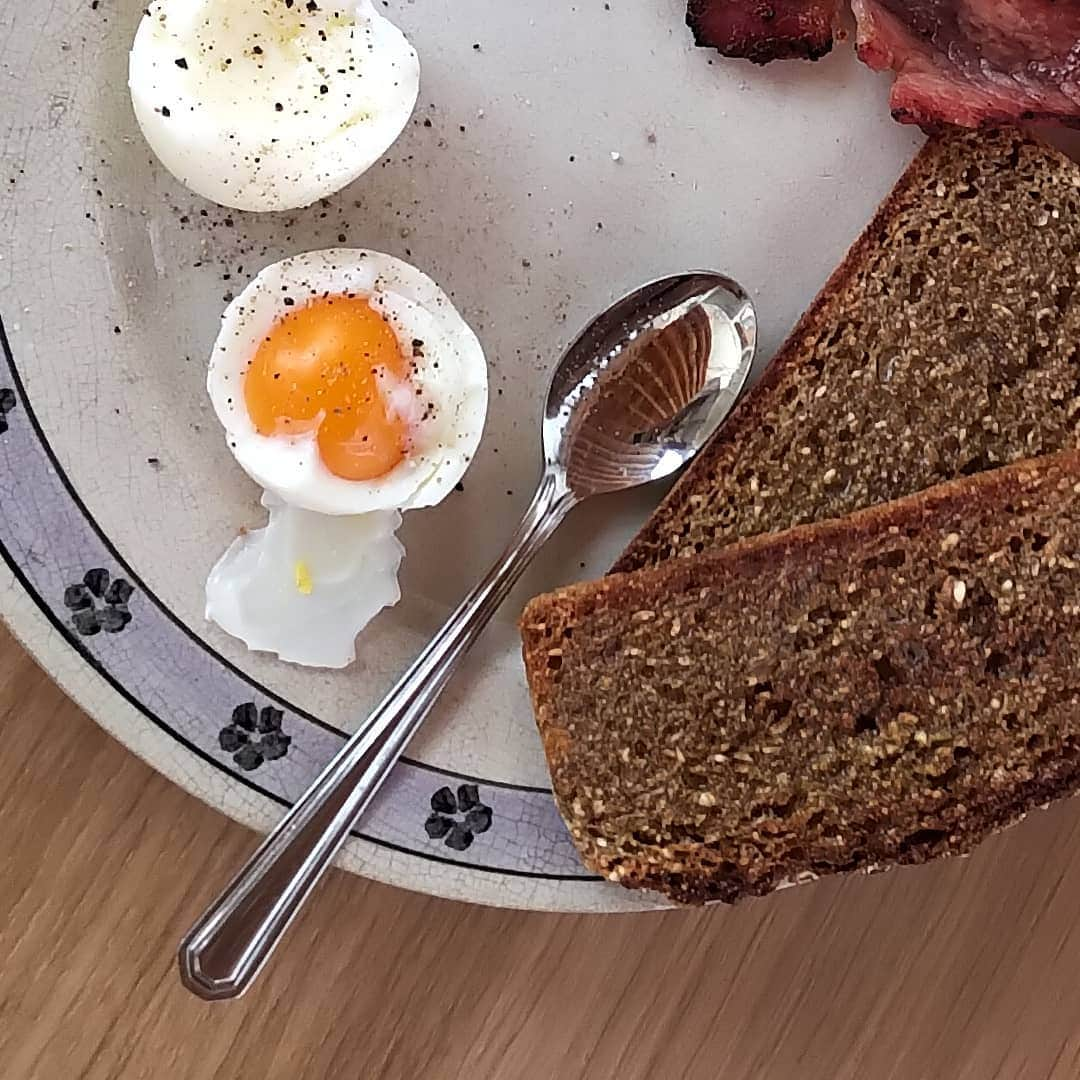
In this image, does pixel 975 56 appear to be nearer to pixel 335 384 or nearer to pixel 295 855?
pixel 335 384

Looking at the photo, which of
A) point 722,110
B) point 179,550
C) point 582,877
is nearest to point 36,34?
point 179,550

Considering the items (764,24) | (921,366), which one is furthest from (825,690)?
(764,24)

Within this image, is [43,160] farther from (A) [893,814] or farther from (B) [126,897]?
(A) [893,814]

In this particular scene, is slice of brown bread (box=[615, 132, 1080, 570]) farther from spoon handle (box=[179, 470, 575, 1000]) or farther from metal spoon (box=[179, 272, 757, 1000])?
spoon handle (box=[179, 470, 575, 1000])

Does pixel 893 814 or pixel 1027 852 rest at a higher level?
pixel 893 814

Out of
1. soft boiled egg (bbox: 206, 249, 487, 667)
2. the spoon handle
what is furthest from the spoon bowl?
the spoon handle
